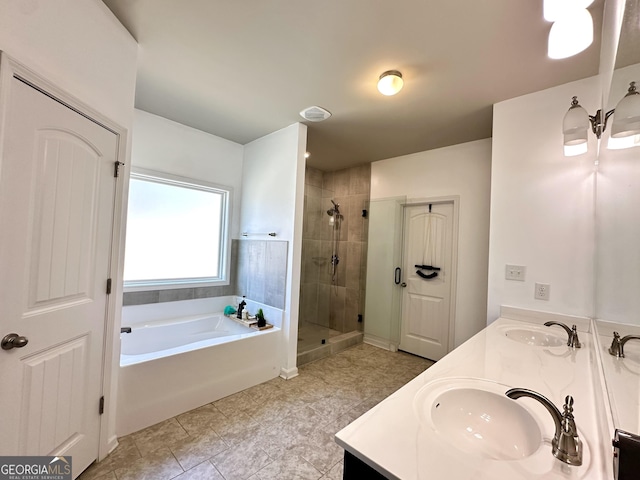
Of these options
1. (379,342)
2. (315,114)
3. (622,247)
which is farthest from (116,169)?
(379,342)

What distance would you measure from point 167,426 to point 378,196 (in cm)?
348

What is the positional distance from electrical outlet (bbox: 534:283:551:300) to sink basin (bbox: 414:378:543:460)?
132 centimetres

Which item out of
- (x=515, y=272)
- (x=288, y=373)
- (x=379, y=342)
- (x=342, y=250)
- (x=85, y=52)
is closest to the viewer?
(x=85, y=52)

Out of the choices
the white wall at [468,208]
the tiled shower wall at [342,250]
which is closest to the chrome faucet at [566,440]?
the white wall at [468,208]

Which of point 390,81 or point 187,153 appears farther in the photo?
point 187,153

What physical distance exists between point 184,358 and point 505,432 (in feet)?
→ 7.11

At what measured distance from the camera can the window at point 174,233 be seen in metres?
2.76

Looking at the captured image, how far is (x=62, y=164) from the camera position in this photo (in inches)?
53.6

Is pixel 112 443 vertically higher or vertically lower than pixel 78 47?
lower

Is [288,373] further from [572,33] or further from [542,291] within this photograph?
[572,33]

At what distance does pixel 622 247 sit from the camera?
1111 mm

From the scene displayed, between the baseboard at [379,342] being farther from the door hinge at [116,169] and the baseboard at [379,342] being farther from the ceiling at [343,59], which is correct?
the door hinge at [116,169]

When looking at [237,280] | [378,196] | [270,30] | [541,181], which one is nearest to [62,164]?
[270,30]

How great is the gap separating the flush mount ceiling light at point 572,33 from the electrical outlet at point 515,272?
1452 mm
